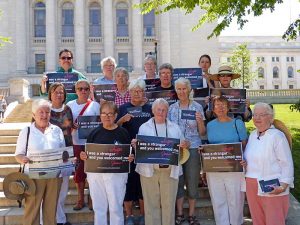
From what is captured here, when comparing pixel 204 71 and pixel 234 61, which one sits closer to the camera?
pixel 204 71

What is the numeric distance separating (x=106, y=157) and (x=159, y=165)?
829mm

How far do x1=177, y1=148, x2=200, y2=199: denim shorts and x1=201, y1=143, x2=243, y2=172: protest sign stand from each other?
376mm

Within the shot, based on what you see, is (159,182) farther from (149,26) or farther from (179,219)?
(149,26)

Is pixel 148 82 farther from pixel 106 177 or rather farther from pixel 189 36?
pixel 189 36

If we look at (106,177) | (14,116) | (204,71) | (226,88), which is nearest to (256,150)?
(226,88)

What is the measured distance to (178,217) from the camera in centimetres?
633

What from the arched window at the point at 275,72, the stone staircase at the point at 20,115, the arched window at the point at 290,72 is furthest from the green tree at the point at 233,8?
the arched window at the point at 290,72

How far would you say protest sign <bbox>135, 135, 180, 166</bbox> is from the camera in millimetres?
5543

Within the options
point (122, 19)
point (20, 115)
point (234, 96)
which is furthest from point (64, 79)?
point (122, 19)

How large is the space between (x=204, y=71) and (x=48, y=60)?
46784 mm

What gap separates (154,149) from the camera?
18.2ft

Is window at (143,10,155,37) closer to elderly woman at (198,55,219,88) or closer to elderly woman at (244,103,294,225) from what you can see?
elderly woman at (198,55,219,88)

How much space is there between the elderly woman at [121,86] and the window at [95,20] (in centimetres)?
4809

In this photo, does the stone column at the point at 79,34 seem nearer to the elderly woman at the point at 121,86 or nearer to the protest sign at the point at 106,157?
the elderly woman at the point at 121,86
